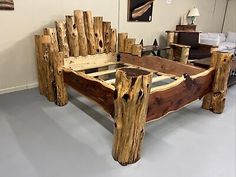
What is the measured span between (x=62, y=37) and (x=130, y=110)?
183 cm

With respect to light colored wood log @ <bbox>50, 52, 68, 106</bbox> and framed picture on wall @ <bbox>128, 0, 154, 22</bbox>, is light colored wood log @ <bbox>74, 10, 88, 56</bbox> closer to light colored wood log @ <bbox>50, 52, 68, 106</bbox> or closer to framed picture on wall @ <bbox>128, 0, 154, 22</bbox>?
light colored wood log @ <bbox>50, 52, 68, 106</bbox>

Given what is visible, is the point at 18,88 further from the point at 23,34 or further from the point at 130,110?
the point at 130,110

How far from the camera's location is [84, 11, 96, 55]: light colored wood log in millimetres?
3051

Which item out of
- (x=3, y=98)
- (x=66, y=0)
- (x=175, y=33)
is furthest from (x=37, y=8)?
(x=175, y=33)

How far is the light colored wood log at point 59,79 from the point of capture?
2531 millimetres

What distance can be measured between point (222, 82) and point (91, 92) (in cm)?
165

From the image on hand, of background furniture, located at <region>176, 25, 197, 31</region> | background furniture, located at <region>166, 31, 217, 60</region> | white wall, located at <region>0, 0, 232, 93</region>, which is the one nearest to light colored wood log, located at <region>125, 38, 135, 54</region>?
white wall, located at <region>0, 0, 232, 93</region>

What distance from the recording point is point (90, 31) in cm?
310

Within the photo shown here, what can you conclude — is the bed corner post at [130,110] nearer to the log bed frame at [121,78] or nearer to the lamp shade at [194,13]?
the log bed frame at [121,78]

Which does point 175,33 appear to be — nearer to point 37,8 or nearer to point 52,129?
point 37,8

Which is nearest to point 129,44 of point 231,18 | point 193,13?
point 193,13

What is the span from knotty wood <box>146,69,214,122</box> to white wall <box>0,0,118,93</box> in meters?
2.24

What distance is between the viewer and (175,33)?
4.89m

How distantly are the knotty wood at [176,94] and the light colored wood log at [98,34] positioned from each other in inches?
62.7
